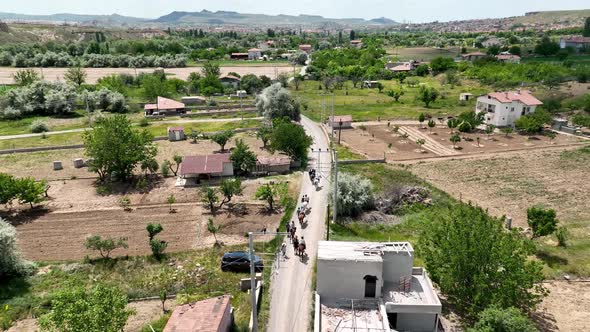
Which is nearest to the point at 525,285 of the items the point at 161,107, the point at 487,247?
the point at 487,247

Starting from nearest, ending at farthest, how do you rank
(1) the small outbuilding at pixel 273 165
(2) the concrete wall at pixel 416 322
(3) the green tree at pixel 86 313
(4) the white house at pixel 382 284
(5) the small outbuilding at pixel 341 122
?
(3) the green tree at pixel 86 313 < (4) the white house at pixel 382 284 < (2) the concrete wall at pixel 416 322 < (1) the small outbuilding at pixel 273 165 < (5) the small outbuilding at pixel 341 122

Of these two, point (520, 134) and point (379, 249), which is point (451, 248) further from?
point (520, 134)

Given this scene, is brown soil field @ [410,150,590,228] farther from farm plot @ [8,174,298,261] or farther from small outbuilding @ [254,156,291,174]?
farm plot @ [8,174,298,261]

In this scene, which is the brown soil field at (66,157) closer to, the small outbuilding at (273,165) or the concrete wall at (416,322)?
the small outbuilding at (273,165)

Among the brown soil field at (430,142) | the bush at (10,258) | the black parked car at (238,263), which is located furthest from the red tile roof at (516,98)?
the bush at (10,258)

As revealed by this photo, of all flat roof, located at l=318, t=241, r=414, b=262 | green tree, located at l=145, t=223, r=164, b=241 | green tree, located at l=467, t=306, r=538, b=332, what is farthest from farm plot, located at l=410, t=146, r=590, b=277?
green tree, located at l=145, t=223, r=164, b=241

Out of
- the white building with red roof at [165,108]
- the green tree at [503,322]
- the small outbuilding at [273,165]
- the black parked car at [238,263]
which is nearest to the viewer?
the green tree at [503,322]
